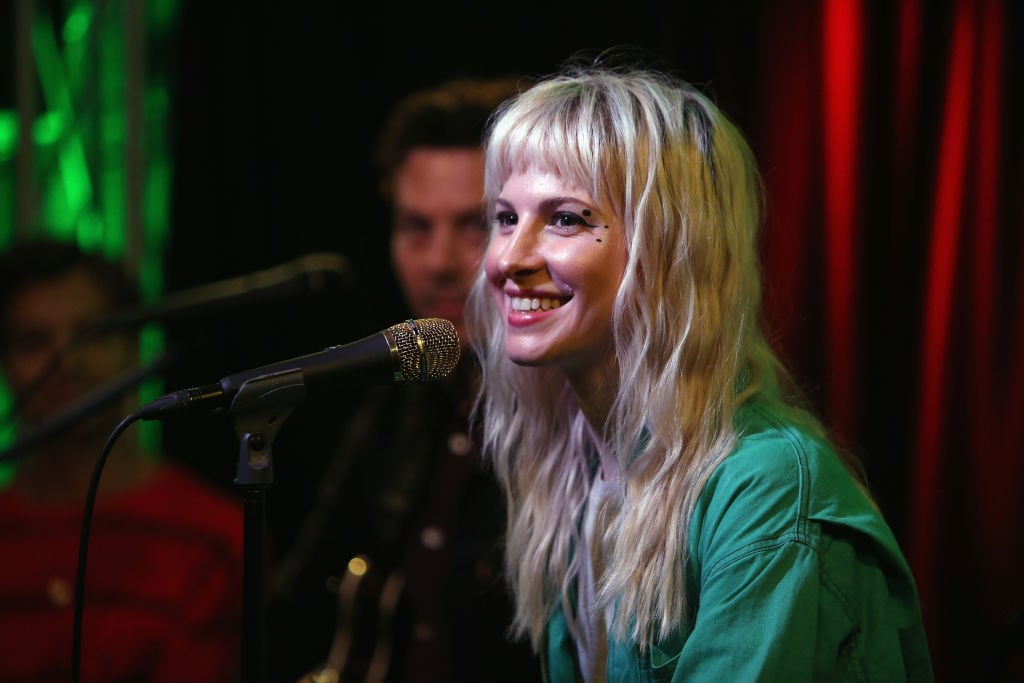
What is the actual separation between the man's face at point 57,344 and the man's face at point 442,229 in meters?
0.90

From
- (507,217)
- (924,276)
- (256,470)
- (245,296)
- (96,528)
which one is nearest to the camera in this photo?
(256,470)

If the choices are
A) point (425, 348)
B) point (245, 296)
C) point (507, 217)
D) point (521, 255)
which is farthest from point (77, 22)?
point (425, 348)

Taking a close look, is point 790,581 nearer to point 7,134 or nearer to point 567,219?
point 567,219

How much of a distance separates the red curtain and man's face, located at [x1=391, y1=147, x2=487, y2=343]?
0.79 metres

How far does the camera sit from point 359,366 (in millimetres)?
1437

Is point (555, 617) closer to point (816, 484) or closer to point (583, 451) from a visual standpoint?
point (583, 451)

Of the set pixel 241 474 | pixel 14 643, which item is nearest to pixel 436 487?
pixel 14 643

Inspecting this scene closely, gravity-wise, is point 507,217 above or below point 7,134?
below

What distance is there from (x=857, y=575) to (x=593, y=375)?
52 centimetres

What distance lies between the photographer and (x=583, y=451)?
1.99m

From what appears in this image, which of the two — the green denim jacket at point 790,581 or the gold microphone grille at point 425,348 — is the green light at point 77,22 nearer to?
the gold microphone grille at point 425,348

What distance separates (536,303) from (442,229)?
3.52ft

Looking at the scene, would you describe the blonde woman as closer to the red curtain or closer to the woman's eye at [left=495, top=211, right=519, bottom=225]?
the woman's eye at [left=495, top=211, right=519, bottom=225]

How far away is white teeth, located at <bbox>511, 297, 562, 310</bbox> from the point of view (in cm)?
170
